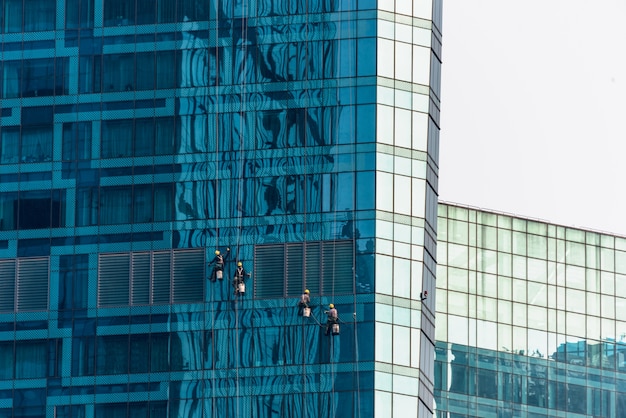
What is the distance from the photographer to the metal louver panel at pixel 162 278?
137m

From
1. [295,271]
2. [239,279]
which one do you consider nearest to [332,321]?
[295,271]

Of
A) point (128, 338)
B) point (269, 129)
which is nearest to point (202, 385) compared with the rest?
point (128, 338)

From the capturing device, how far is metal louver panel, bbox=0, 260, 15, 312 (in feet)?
459

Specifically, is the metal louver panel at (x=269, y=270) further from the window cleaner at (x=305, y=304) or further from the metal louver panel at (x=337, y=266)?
the window cleaner at (x=305, y=304)

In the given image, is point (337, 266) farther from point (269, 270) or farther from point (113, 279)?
point (113, 279)

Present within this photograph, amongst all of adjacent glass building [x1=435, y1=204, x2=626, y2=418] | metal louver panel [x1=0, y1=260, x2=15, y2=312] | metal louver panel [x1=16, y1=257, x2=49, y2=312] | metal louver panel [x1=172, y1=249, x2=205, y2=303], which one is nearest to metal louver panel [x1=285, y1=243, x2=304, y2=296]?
metal louver panel [x1=172, y1=249, x2=205, y2=303]

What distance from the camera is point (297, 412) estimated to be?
131875 millimetres

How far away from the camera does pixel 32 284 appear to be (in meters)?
140

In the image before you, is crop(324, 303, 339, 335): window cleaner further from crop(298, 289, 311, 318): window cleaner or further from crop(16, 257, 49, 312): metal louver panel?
crop(16, 257, 49, 312): metal louver panel

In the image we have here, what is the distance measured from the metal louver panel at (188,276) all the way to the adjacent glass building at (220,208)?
0.09 meters

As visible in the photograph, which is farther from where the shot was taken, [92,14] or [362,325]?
[92,14]

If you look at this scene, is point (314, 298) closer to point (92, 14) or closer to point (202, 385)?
point (202, 385)

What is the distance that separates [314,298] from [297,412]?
769 centimetres

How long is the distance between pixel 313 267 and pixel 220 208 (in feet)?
24.9
